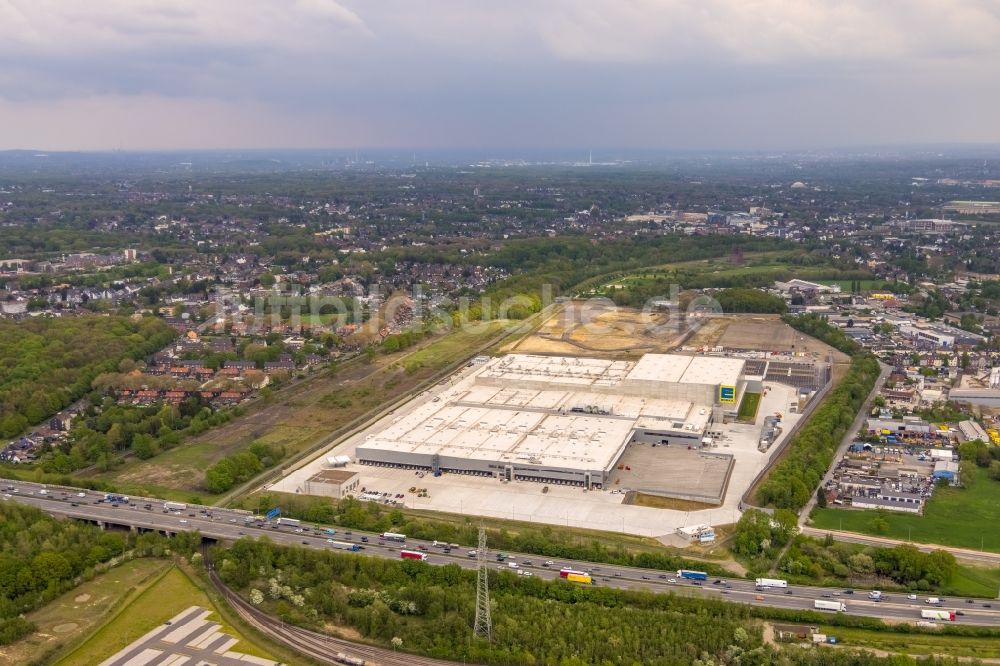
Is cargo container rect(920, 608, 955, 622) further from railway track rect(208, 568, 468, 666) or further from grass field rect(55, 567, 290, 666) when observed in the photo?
grass field rect(55, 567, 290, 666)

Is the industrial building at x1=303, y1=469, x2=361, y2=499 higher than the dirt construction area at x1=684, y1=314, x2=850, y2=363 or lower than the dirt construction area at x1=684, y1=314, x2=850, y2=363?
lower

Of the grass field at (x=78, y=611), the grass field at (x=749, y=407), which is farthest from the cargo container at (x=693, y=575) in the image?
the grass field at (x=749, y=407)

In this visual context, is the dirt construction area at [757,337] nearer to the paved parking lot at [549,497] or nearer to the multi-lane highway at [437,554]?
the paved parking lot at [549,497]

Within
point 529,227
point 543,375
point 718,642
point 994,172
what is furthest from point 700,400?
point 994,172

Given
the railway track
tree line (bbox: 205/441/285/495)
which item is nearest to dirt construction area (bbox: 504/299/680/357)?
tree line (bbox: 205/441/285/495)

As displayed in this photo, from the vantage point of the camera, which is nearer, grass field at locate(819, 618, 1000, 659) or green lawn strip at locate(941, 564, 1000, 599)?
grass field at locate(819, 618, 1000, 659)

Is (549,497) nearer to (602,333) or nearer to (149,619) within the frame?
(149,619)
